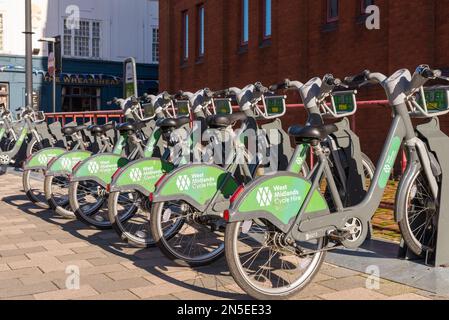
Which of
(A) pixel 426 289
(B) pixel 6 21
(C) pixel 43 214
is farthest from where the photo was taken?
(B) pixel 6 21

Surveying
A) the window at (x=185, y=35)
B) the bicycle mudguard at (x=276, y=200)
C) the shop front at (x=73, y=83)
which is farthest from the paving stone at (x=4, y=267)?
the shop front at (x=73, y=83)

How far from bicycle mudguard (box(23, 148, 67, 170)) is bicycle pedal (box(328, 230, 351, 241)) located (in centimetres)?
Result: 426

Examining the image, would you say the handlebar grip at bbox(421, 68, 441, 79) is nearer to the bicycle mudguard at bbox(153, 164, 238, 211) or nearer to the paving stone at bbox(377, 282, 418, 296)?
the paving stone at bbox(377, 282, 418, 296)

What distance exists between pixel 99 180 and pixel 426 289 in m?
3.36

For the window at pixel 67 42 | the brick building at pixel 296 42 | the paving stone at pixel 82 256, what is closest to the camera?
the paving stone at pixel 82 256

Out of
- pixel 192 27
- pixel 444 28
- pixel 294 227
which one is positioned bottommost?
pixel 294 227

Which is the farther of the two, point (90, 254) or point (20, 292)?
point (90, 254)

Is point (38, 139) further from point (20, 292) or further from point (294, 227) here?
point (294, 227)

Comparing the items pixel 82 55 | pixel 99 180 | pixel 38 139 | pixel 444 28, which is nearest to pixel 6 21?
pixel 82 55

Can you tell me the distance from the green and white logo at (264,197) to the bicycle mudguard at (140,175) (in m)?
1.84

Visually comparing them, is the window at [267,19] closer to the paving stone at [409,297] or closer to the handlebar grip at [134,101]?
the handlebar grip at [134,101]

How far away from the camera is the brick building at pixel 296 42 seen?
1177cm

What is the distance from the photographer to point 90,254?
532 centimetres

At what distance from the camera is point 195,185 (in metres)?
4.61
